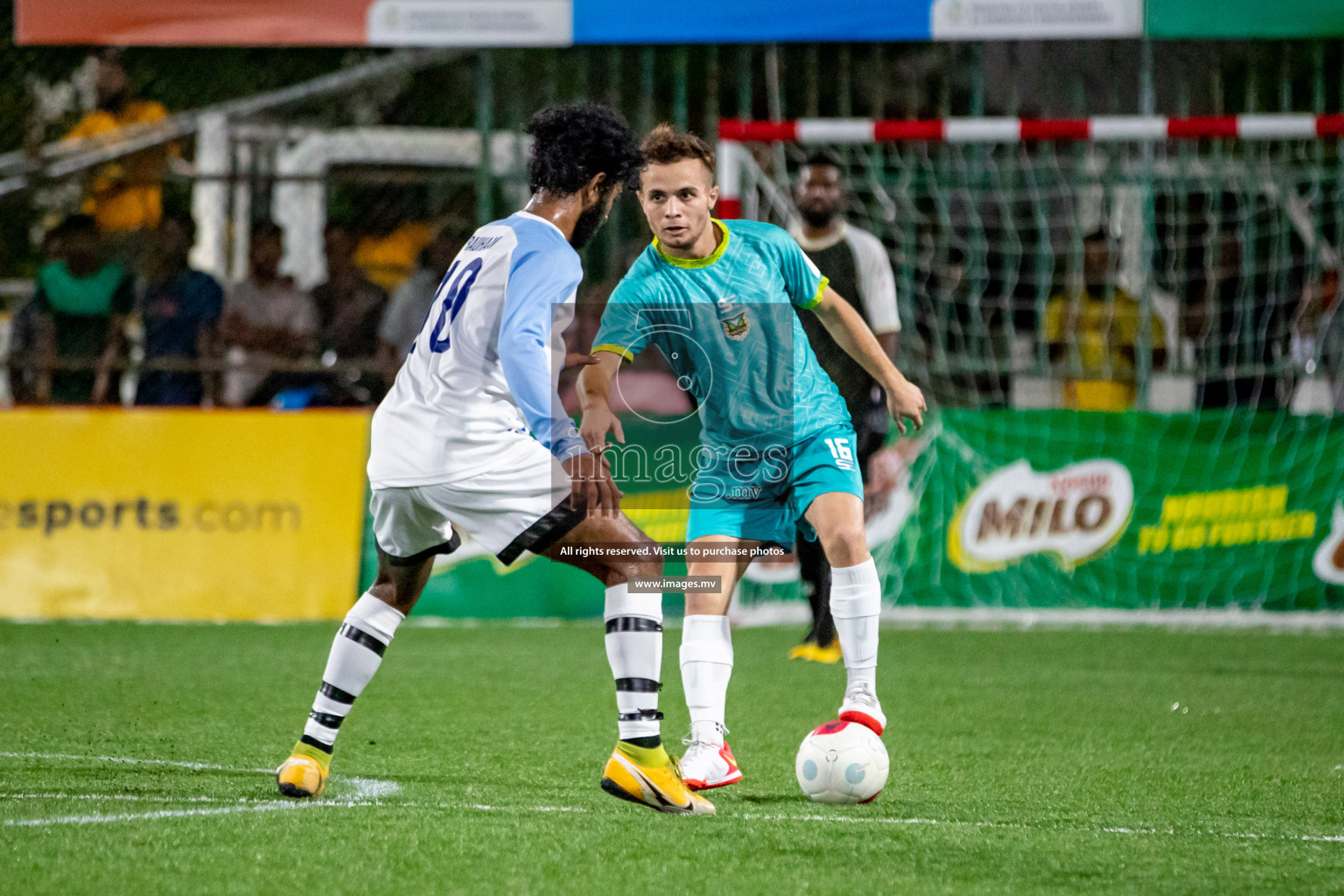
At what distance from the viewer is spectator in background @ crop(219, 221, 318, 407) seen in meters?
10.0

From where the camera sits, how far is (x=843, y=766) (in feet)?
13.4

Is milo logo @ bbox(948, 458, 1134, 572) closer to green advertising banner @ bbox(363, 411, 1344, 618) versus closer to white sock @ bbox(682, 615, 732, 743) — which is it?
green advertising banner @ bbox(363, 411, 1344, 618)

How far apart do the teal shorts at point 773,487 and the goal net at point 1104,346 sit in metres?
3.37

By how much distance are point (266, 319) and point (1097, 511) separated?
17.1ft

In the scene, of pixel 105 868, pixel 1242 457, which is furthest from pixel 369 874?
pixel 1242 457

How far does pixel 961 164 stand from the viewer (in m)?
11.1

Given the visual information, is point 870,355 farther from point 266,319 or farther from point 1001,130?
point 266,319

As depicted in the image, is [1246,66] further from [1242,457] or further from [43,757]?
[43,757]

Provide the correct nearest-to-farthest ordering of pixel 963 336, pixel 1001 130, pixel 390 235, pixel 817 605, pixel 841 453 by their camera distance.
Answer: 1. pixel 841 453
2. pixel 817 605
3. pixel 1001 130
4. pixel 963 336
5. pixel 390 235

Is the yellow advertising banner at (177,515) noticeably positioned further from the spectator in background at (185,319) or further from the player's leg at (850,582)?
the player's leg at (850,582)

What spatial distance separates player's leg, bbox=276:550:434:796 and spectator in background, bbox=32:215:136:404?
6.18 meters

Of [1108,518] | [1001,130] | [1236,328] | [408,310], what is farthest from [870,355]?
[1236,328]

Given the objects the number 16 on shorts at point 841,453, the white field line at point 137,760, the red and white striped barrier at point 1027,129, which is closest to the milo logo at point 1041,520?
the red and white striped barrier at point 1027,129

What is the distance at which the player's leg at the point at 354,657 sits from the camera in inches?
166
